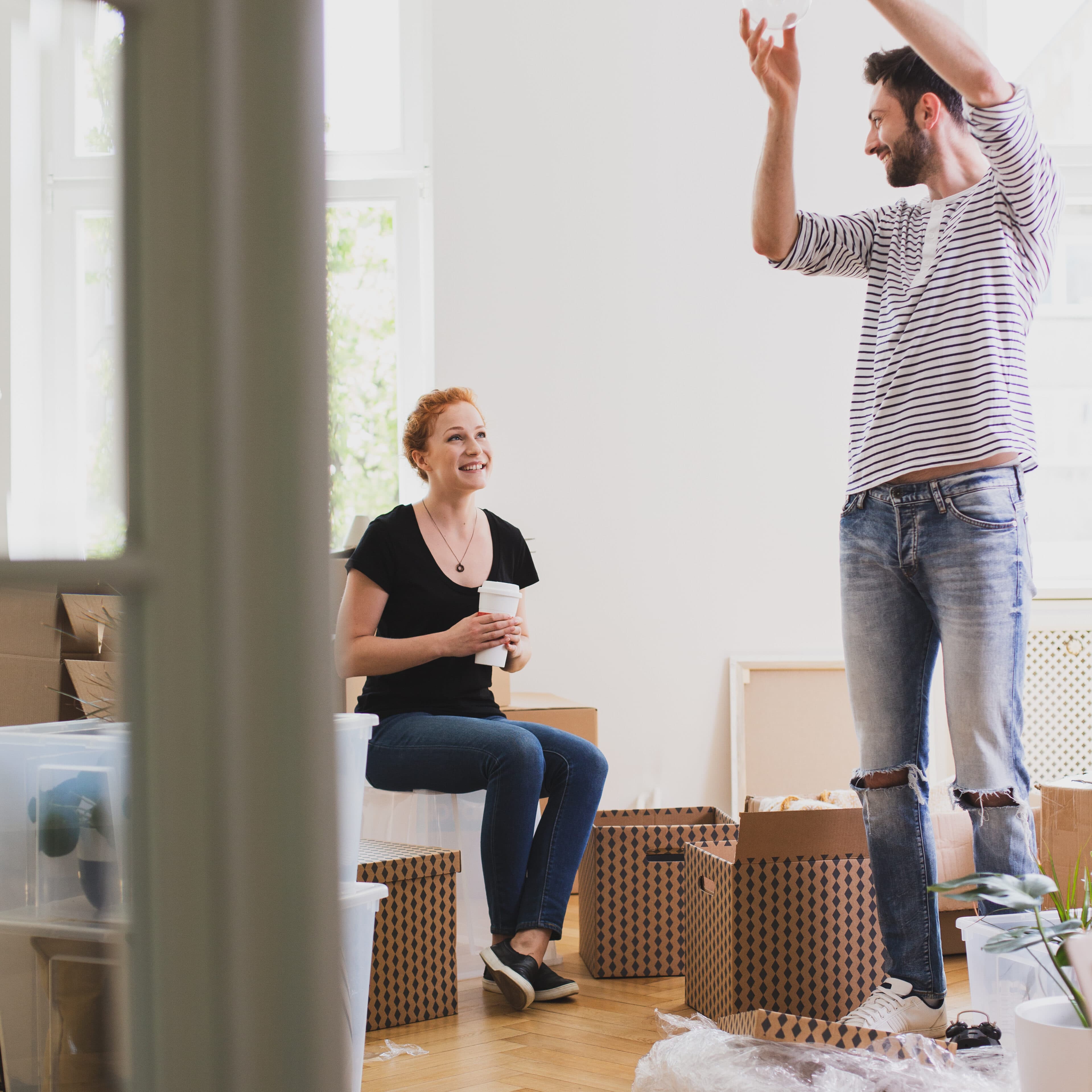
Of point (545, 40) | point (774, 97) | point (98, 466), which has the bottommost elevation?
point (98, 466)

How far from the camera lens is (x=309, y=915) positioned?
425 mm

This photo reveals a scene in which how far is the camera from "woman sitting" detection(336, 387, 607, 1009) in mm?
1824

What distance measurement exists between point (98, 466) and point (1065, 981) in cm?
103

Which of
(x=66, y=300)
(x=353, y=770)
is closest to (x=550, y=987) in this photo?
(x=353, y=770)

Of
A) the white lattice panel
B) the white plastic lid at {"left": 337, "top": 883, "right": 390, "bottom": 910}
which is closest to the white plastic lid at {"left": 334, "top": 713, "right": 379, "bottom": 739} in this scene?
the white plastic lid at {"left": 337, "top": 883, "right": 390, "bottom": 910}

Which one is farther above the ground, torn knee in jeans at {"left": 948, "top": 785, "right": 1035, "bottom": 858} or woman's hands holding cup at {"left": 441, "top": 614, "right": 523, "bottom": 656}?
woman's hands holding cup at {"left": 441, "top": 614, "right": 523, "bottom": 656}

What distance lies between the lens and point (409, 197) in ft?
10.7

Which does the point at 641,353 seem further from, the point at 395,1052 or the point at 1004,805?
the point at 395,1052

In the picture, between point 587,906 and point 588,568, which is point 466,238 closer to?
point 588,568

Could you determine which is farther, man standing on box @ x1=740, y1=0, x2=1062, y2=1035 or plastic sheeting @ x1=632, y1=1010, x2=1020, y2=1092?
man standing on box @ x1=740, y1=0, x2=1062, y2=1035

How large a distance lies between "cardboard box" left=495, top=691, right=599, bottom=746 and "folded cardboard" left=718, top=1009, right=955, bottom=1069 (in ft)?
4.38

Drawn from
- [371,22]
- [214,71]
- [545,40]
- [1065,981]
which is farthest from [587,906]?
[371,22]

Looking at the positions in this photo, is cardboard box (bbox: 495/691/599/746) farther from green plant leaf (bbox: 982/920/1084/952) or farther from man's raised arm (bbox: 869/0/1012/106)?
man's raised arm (bbox: 869/0/1012/106)

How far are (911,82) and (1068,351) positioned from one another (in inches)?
84.8
